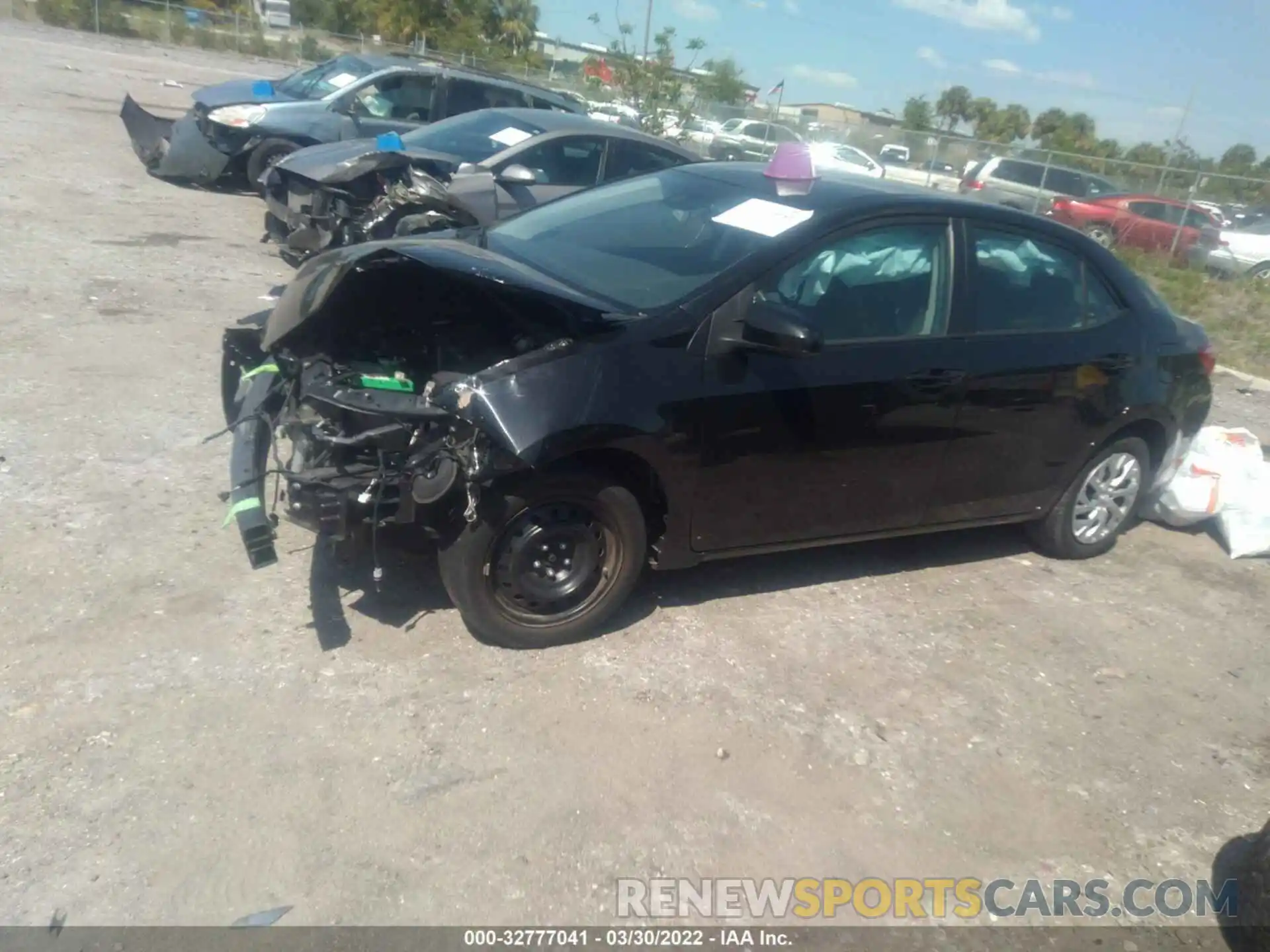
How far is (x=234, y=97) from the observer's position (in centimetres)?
1238

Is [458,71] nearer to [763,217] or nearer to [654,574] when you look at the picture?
→ [763,217]

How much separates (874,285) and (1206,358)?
2.42m

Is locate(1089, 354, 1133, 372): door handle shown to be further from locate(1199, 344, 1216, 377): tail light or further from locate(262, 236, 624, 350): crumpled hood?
locate(262, 236, 624, 350): crumpled hood

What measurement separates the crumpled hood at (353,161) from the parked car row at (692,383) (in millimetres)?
3604

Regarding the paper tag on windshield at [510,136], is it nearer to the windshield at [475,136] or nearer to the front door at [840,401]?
the windshield at [475,136]

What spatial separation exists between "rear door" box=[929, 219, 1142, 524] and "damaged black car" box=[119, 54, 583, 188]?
29.0ft

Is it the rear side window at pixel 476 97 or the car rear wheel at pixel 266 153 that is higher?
the rear side window at pixel 476 97

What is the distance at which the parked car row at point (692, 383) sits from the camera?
375 centimetres

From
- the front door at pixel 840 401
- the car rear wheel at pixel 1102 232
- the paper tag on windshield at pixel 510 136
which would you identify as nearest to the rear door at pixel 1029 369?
the front door at pixel 840 401

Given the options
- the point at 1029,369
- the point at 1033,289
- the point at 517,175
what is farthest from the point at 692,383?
the point at 517,175

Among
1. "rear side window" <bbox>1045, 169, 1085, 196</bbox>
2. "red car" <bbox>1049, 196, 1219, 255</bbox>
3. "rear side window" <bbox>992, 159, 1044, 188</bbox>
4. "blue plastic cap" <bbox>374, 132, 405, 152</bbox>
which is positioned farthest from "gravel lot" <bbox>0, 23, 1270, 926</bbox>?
"rear side window" <bbox>992, 159, 1044, 188</bbox>

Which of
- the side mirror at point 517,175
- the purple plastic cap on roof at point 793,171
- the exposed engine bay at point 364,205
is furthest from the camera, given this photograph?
the side mirror at point 517,175

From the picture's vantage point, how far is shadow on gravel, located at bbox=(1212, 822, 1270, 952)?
2.97 meters

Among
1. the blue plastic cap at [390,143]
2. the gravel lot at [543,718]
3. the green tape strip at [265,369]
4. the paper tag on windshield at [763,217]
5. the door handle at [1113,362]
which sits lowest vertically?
the gravel lot at [543,718]
